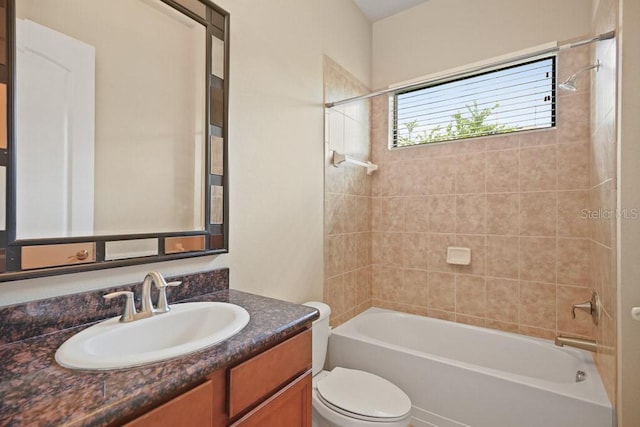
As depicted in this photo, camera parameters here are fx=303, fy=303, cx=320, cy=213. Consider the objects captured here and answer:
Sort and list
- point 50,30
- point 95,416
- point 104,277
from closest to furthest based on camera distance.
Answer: point 95,416
point 50,30
point 104,277

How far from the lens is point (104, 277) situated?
103 cm

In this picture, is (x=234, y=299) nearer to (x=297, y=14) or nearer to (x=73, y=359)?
(x=73, y=359)

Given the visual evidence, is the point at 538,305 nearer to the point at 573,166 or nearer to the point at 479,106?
the point at 573,166

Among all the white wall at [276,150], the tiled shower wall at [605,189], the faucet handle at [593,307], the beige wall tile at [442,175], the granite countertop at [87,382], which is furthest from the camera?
the beige wall tile at [442,175]

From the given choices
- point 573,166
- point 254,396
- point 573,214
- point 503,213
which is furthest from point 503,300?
point 254,396

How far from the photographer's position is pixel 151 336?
39.0 inches

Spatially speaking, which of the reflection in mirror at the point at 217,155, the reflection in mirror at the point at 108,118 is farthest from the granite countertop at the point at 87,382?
the reflection in mirror at the point at 217,155

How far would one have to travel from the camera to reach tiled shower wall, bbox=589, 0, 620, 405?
4.35ft

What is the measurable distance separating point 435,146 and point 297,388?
79.4 inches

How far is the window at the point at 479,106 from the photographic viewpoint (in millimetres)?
2059

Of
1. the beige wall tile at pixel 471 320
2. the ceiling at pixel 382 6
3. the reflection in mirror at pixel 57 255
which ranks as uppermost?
the ceiling at pixel 382 6

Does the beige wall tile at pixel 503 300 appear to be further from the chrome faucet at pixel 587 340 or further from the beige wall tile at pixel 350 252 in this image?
the beige wall tile at pixel 350 252

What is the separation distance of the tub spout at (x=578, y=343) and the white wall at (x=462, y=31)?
1.86 m

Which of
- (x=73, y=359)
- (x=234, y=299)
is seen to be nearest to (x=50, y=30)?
(x=73, y=359)
